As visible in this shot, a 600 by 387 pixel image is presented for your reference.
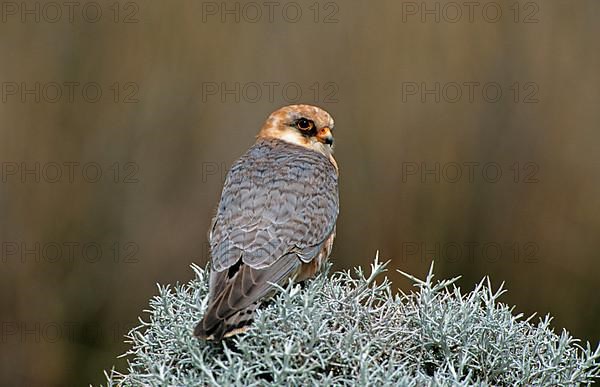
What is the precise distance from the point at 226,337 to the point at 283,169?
505mm

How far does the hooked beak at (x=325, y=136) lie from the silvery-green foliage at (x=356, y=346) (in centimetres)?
45

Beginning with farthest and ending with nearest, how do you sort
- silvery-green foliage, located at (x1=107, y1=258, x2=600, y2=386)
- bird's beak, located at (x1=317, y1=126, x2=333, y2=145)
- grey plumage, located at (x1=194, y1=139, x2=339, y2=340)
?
bird's beak, located at (x1=317, y1=126, x2=333, y2=145), grey plumage, located at (x1=194, y1=139, x2=339, y2=340), silvery-green foliage, located at (x1=107, y1=258, x2=600, y2=386)

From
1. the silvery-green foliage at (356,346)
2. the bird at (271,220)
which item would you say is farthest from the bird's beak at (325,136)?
the silvery-green foliage at (356,346)

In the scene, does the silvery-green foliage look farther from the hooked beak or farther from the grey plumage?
the hooked beak

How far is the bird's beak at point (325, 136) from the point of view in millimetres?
1487

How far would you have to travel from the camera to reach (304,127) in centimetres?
151

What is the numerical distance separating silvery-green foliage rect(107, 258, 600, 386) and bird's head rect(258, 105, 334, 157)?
469 millimetres

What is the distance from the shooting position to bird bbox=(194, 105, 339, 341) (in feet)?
3.34

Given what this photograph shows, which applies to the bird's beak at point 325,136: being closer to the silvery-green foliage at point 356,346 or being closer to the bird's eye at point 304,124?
the bird's eye at point 304,124

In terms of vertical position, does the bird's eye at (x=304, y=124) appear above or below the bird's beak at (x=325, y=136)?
above

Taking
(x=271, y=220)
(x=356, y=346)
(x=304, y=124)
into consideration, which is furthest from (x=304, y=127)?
(x=356, y=346)

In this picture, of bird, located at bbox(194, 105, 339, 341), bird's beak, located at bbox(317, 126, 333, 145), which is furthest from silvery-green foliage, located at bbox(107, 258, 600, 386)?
bird's beak, located at bbox(317, 126, 333, 145)

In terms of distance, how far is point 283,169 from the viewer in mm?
1367

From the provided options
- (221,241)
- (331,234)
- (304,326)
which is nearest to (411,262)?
(331,234)
